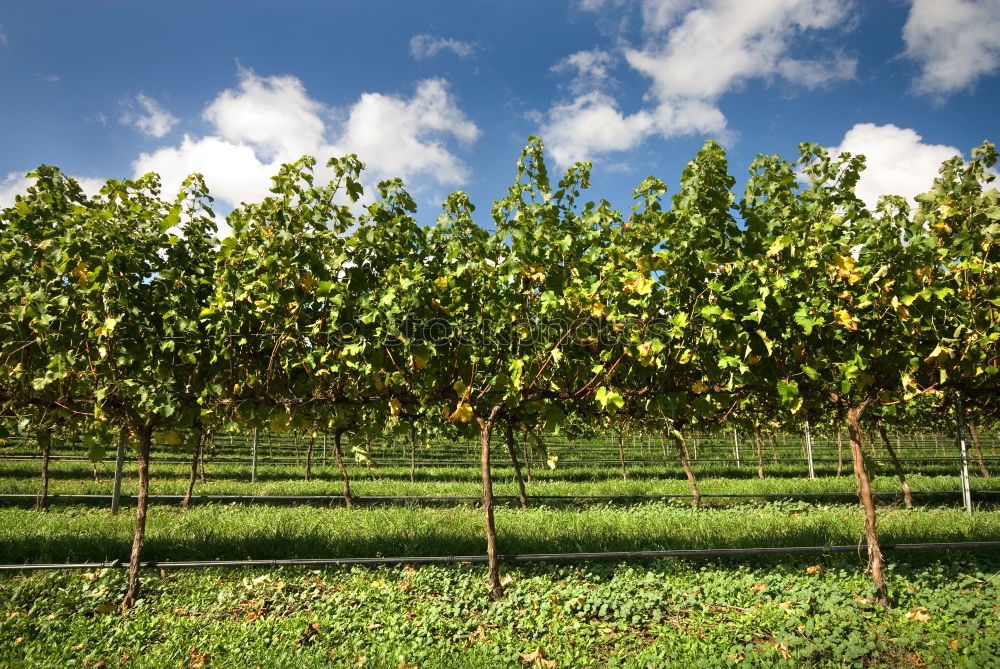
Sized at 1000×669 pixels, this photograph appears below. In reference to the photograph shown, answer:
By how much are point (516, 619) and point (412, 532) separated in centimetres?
347

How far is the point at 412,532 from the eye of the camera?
26.0 feet

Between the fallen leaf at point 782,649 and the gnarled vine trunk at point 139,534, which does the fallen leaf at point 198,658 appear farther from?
the fallen leaf at point 782,649

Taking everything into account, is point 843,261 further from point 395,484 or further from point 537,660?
point 395,484

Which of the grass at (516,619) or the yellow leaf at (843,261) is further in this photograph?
the yellow leaf at (843,261)

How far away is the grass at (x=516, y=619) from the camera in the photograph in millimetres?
4098

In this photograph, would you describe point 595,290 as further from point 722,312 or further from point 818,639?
point 818,639

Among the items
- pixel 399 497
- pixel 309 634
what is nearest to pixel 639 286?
pixel 309 634

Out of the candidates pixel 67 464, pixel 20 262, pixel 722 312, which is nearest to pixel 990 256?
pixel 722 312

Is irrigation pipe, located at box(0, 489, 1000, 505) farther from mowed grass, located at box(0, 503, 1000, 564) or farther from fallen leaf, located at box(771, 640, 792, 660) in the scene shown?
fallen leaf, located at box(771, 640, 792, 660)

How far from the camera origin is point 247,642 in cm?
442

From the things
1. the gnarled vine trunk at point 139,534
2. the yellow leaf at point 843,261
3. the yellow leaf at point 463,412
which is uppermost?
the yellow leaf at point 843,261

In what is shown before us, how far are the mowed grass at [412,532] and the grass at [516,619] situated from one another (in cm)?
111

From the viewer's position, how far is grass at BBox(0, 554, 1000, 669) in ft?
13.4

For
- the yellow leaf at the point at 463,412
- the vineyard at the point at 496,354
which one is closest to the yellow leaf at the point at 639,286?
the vineyard at the point at 496,354
